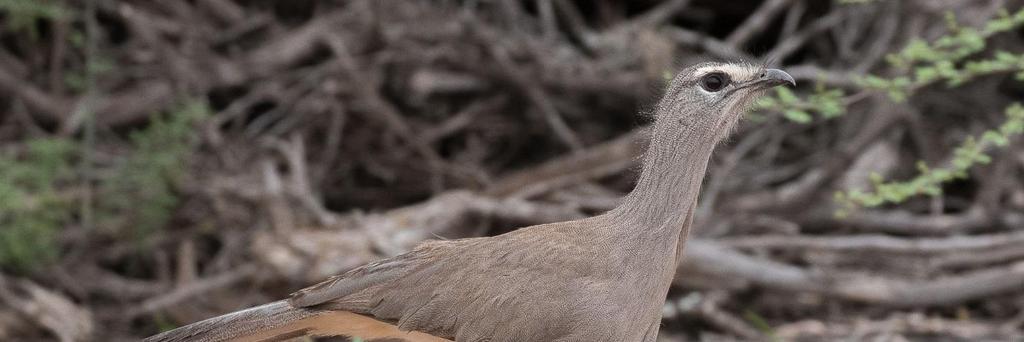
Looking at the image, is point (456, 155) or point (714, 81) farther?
point (456, 155)

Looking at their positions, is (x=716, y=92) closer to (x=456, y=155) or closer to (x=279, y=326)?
(x=279, y=326)

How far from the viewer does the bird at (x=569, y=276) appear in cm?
294

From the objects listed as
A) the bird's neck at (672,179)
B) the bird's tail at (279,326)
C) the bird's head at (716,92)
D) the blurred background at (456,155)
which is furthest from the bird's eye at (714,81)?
the blurred background at (456,155)

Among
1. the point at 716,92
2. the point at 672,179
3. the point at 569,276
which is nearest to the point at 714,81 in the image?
the point at 716,92

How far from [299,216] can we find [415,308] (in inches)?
114

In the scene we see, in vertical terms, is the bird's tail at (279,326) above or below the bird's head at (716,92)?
below

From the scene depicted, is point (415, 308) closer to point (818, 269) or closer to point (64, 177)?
point (818, 269)

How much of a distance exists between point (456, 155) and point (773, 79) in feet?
12.3

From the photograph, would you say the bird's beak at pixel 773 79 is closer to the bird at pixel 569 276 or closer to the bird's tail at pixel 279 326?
the bird at pixel 569 276

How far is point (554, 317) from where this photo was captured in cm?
293

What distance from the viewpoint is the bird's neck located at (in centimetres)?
295

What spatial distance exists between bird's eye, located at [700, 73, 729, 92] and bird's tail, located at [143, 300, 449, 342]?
94 cm

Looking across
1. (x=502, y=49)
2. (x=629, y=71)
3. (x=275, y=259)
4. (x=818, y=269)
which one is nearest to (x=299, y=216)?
(x=275, y=259)

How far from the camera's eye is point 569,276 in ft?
9.74
